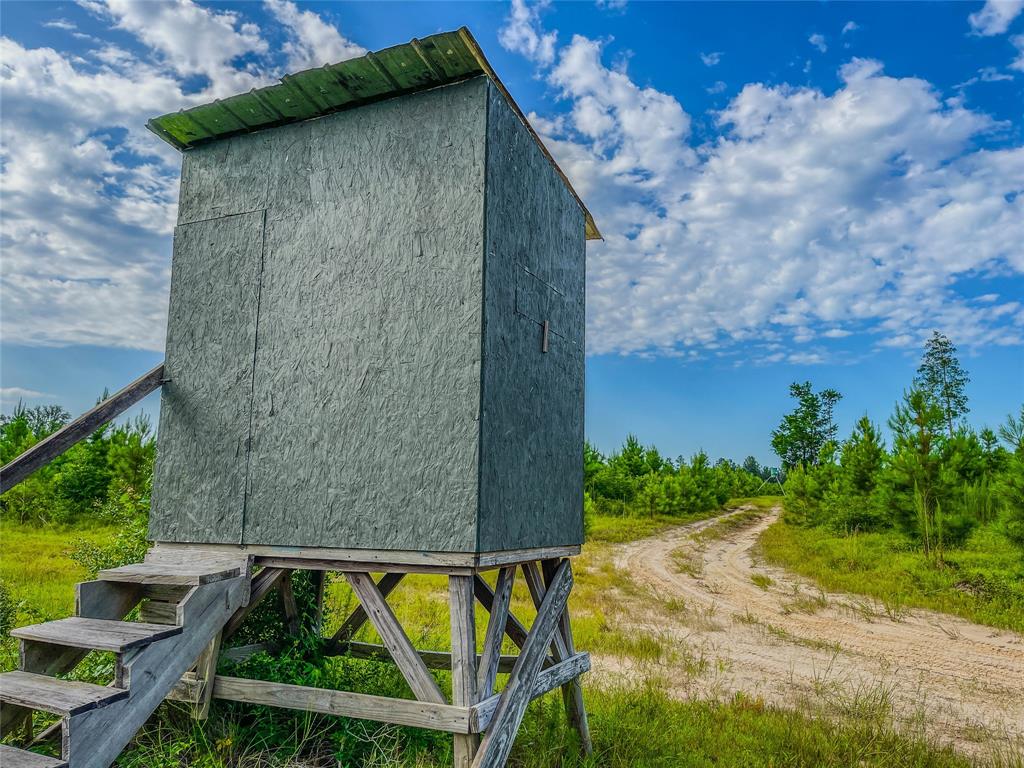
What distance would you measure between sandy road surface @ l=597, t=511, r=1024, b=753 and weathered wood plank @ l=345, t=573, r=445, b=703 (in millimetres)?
5399

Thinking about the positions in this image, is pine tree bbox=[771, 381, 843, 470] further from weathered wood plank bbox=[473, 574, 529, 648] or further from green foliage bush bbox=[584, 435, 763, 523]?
weathered wood plank bbox=[473, 574, 529, 648]

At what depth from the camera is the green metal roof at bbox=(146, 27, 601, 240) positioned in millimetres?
4562

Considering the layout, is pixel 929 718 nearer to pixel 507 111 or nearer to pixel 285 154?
pixel 507 111

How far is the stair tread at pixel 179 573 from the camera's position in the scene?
4.45 metres

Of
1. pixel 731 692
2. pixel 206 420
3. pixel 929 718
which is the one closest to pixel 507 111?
pixel 206 420

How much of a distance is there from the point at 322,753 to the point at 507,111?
4.86 m

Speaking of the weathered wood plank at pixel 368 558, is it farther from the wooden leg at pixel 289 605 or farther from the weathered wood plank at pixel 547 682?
the wooden leg at pixel 289 605

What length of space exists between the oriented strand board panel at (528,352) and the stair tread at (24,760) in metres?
2.44

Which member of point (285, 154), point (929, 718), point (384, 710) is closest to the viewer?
point (384, 710)

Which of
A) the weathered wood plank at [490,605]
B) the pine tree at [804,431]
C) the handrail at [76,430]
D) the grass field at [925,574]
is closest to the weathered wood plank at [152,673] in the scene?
the handrail at [76,430]

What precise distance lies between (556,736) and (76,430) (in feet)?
14.8

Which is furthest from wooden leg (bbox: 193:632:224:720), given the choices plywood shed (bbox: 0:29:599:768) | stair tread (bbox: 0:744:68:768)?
stair tread (bbox: 0:744:68:768)

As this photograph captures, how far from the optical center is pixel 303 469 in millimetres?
4816

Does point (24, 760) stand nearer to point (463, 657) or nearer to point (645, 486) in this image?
point (463, 657)
